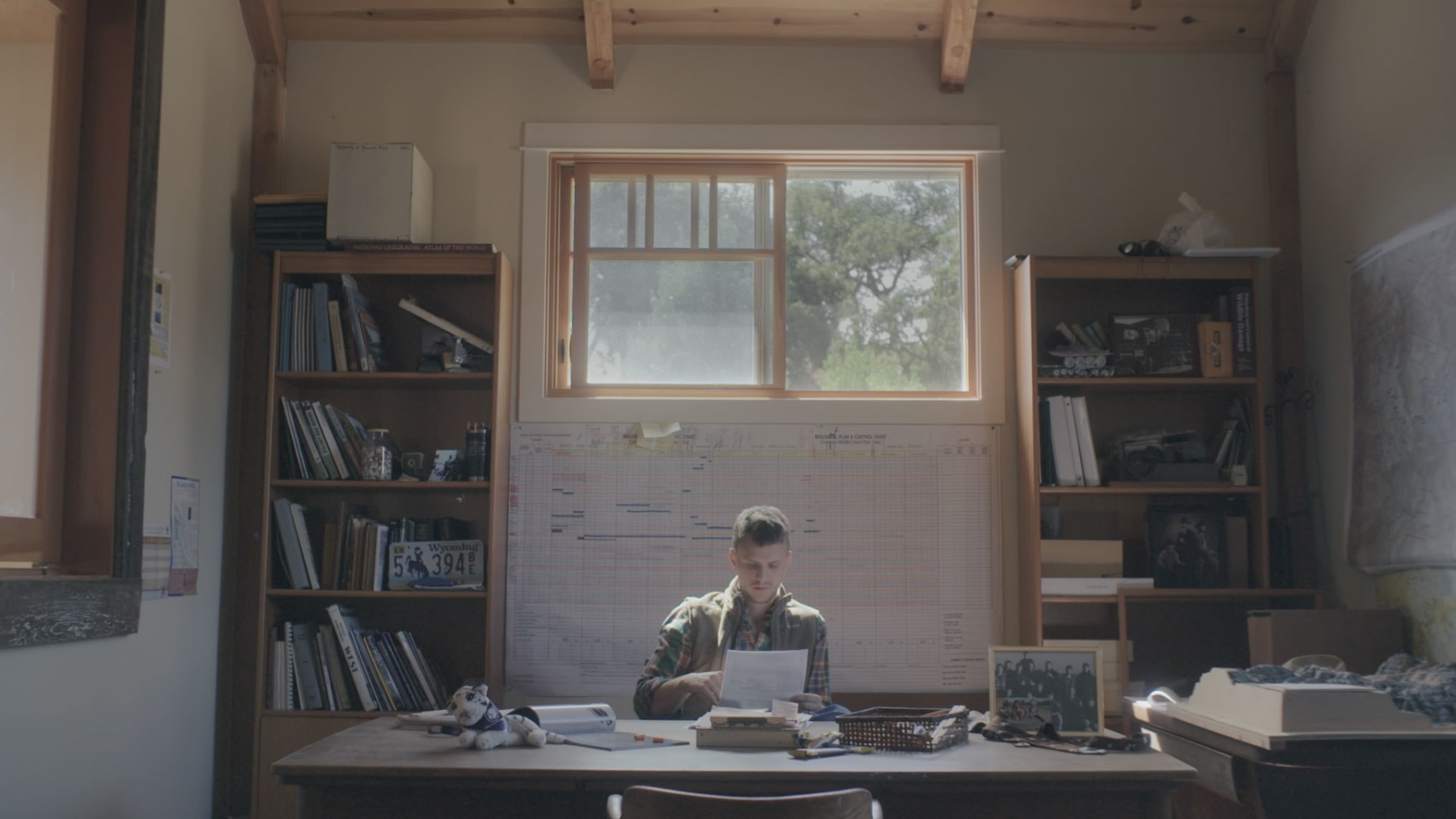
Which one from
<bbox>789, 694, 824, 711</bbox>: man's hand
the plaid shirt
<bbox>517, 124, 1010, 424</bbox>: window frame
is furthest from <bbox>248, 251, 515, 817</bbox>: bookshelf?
<bbox>789, 694, 824, 711</bbox>: man's hand

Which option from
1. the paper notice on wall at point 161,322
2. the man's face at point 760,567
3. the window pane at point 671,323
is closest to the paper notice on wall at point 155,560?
the paper notice on wall at point 161,322

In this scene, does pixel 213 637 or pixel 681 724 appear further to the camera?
pixel 213 637

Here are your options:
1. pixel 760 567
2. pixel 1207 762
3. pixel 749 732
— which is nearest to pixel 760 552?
pixel 760 567

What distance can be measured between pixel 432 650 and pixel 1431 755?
291 centimetres

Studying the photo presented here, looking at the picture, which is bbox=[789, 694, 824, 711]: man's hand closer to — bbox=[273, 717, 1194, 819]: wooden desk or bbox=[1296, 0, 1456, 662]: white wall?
bbox=[273, 717, 1194, 819]: wooden desk

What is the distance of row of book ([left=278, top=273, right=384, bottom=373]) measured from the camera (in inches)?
159

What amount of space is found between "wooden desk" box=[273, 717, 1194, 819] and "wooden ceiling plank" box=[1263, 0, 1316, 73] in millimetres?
2842

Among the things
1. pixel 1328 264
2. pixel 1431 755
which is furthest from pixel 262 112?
pixel 1431 755

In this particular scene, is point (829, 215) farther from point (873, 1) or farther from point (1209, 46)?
point (1209, 46)

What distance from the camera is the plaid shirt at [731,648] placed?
129 inches

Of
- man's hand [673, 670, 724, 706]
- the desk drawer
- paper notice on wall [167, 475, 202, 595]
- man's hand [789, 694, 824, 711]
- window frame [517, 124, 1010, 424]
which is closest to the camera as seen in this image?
the desk drawer

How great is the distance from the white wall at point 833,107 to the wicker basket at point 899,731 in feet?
7.38

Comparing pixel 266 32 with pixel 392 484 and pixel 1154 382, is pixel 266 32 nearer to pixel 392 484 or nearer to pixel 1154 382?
pixel 392 484

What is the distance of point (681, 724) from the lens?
2.86 m
